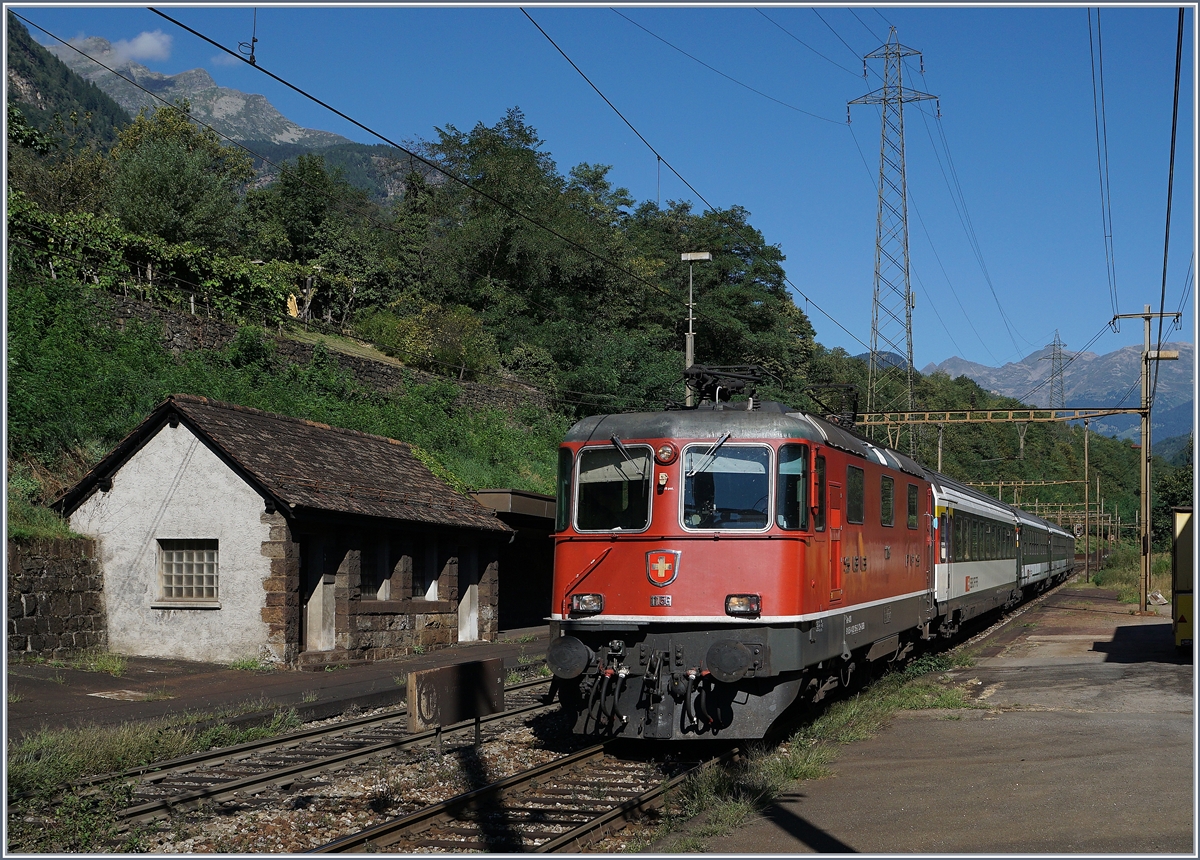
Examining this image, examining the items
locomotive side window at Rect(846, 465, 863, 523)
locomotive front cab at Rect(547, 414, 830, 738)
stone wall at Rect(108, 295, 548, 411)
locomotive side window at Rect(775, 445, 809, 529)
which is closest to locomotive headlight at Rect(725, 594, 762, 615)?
locomotive front cab at Rect(547, 414, 830, 738)

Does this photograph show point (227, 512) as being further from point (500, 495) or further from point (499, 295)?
point (499, 295)

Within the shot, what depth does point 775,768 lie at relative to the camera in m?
9.81

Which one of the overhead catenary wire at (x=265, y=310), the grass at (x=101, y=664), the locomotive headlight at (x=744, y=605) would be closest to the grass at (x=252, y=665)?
the grass at (x=101, y=664)

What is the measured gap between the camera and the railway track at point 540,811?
7.68 m

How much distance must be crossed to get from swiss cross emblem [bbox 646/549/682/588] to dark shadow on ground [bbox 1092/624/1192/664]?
36.3 ft

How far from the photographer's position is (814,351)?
67625 mm

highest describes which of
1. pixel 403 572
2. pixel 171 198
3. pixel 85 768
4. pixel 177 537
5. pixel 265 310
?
pixel 171 198

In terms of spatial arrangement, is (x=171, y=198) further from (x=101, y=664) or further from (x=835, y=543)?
(x=835, y=543)

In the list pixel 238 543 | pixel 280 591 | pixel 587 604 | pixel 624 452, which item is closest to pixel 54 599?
pixel 238 543

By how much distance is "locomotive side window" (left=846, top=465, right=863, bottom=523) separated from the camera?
484 inches

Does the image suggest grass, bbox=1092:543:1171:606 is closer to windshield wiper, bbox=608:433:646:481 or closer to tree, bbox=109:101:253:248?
windshield wiper, bbox=608:433:646:481

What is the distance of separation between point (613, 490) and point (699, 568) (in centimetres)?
122

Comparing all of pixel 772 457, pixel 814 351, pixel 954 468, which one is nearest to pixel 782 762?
pixel 772 457

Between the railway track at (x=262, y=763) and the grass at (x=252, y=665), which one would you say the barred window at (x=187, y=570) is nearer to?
the grass at (x=252, y=665)
